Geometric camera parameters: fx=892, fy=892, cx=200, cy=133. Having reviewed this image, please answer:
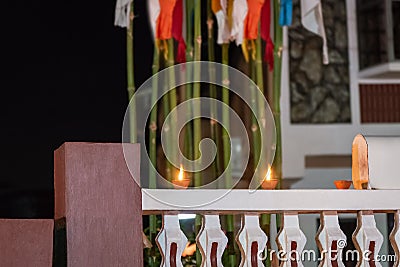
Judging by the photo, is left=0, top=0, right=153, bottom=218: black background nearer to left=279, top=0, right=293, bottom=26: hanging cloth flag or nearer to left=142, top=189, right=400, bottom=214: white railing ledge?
left=279, top=0, right=293, bottom=26: hanging cloth flag

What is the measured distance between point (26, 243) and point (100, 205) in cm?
23

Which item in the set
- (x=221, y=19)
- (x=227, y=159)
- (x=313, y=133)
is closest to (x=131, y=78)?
(x=221, y=19)

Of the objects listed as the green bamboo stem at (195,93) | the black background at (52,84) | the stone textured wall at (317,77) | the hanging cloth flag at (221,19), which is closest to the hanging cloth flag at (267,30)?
the hanging cloth flag at (221,19)

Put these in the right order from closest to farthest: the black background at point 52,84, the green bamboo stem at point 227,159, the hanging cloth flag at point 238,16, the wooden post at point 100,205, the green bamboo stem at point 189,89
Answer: the wooden post at point 100,205, the green bamboo stem at point 227,159, the hanging cloth flag at point 238,16, the green bamboo stem at point 189,89, the black background at point 52,84

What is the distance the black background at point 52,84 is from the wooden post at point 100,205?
3647 mm

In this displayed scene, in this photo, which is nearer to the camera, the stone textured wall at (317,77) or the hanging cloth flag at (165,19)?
the hanging cloth flag at (165,19)

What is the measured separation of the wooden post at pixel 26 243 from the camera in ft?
7.92

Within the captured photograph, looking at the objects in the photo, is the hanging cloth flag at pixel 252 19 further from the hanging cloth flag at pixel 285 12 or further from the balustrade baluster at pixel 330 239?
the balustrade baluster at pixel 330 239

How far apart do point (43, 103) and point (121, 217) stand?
3.89m

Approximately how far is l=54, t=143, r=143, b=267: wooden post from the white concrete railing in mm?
104

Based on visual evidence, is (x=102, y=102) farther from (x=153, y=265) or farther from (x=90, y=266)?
(x=90, y=266)

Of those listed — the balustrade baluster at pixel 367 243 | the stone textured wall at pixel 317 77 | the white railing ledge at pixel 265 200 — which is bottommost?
the balustrade baluster at pixel 367 243

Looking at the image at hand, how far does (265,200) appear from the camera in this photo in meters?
2.65

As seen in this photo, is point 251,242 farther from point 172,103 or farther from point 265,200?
point 172,103
